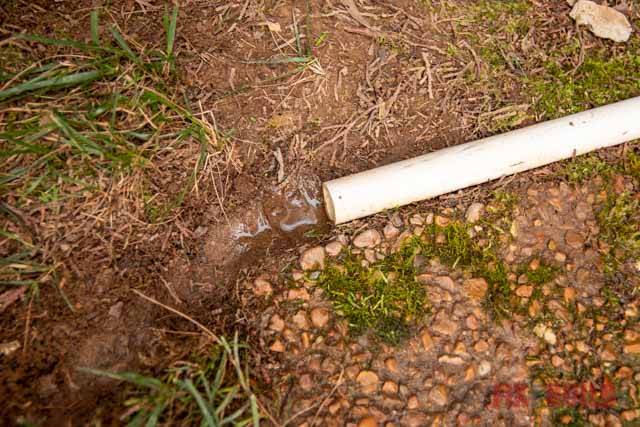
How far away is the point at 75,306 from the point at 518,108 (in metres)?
2.77

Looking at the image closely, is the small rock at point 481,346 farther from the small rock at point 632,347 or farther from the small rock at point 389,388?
the small rock at point 632,347

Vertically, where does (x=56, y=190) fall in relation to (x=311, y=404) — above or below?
above

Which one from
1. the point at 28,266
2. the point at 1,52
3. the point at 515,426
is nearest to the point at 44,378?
the point at 28,266

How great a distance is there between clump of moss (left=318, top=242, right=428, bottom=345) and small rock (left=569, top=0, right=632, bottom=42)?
199cm

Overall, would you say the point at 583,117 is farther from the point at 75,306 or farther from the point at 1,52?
the point at 1,52

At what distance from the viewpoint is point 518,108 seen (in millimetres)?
3092

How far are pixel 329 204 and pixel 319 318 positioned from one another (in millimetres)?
616

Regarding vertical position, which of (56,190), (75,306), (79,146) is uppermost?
(79,146)

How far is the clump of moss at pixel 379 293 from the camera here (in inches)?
103

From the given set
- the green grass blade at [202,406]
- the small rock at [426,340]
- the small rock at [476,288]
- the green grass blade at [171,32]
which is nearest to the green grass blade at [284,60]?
the green grass blade at [171,32]

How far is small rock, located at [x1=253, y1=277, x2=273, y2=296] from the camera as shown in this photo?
267 centimetres

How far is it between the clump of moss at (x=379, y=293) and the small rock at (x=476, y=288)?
247 millimetres

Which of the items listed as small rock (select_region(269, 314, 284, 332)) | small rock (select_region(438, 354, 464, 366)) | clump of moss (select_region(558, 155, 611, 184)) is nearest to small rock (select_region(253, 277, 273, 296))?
small rock (select_region(269, 314, 284, 332))

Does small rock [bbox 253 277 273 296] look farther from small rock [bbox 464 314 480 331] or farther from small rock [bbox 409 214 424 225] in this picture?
small rock [bbox 464 314 480 331]
